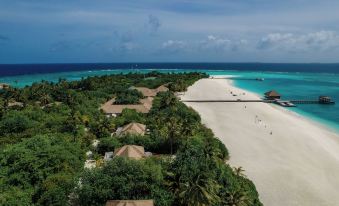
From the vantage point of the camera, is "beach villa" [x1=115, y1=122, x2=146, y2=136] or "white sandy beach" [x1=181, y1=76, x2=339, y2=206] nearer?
"white sandy beach" [x1=181, y1=76, x2=339, y2=206]

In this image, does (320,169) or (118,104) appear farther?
(118,104)

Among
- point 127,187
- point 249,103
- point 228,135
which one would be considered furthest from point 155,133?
point 249,103

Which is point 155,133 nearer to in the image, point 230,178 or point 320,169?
point 230,178

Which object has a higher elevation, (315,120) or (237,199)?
(237,199)

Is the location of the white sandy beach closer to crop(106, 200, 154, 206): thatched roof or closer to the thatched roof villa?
crop(106, 200, 154, 206): thatched roof

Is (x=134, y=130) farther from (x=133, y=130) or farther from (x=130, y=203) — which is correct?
(x=130, y=203)

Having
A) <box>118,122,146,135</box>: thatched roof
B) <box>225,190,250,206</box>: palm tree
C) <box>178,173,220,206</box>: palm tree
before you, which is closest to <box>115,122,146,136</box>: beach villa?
<box>118,122,146,135</box>: thatched roof

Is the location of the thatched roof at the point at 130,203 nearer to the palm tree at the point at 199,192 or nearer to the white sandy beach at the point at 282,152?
the palm tree at the point at 199,192

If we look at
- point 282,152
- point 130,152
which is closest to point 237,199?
point 130,152
